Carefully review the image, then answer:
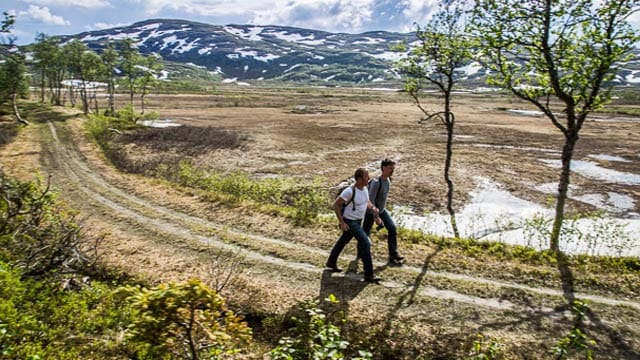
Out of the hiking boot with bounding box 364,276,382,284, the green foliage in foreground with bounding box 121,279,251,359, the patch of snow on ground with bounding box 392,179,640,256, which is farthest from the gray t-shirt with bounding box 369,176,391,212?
the green foliage in foreground with bounding box 121,279,251,359

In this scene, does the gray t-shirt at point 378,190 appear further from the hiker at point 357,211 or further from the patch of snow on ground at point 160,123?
the patch of snow on ground at point 160,123

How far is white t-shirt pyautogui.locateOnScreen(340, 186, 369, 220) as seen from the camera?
10.1m

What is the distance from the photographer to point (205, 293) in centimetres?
490

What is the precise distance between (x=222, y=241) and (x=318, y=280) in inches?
173

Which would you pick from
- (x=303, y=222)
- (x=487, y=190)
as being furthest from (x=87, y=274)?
(x=487, y=190)

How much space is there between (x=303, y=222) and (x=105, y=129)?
29.7m

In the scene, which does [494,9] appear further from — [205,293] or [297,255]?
[205,293]

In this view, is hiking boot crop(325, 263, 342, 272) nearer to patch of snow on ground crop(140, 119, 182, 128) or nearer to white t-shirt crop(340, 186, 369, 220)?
→ white t-shirt crop(340, 186, 369, 220)

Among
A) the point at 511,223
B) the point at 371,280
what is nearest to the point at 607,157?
the point at 511,223

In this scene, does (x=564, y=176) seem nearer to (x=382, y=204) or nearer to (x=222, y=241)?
(x=382, y=204)

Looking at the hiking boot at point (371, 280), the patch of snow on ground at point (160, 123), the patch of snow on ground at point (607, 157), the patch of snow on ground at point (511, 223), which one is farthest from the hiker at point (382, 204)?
the patch of snow on ground at point (160, 123)

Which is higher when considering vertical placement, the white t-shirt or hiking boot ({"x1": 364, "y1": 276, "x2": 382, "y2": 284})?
the white t-shirt

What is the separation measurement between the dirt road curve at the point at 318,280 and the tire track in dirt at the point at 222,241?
36 millimetres

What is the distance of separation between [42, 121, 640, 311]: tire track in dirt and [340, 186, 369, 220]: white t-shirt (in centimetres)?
191
